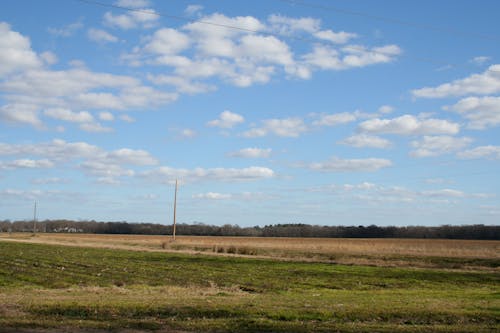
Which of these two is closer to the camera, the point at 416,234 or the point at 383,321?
the point at 383,321

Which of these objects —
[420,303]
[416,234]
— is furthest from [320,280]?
[416,234]

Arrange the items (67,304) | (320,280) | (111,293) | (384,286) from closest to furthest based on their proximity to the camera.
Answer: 1. (67,304)
2. (111,293)
3. (384,286)
4. (320,280)

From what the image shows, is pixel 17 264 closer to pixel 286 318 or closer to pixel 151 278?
pixel 151 278

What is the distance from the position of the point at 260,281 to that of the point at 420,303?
11397mm

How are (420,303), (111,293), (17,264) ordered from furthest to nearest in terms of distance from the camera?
(17,264) → (111,293) → (420,303)

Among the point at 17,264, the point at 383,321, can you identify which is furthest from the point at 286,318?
the point at 17,264

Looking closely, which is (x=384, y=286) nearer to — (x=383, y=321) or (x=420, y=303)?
(x=420, y=303)

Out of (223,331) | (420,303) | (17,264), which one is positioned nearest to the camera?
(223,331)

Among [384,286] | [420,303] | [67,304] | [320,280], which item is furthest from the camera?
[320,280]

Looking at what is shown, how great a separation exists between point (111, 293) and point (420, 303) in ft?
32.4

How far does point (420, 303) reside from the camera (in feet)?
50.7

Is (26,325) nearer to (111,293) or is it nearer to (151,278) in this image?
(111,293)

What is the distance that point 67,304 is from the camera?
1362 centimetres

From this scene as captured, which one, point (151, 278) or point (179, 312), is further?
point (151, 278)
